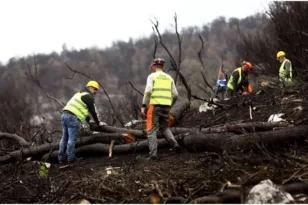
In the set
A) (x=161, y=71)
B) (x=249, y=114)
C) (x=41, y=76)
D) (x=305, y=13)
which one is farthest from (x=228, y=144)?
(x=41, y=76)

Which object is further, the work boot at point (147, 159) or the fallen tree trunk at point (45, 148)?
the fallen tree trunk at point (45, 148)

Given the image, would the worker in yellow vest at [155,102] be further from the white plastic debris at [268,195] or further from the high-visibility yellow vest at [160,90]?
the white plastic debris at [268,195]

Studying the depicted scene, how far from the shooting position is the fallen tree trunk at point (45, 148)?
22.1 ft

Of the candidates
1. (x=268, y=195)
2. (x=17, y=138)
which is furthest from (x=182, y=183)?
(x=17, y=138)

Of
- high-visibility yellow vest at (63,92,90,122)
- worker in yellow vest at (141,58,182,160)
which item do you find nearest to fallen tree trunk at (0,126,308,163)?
worker in yellow vest at (141,58,182,160)

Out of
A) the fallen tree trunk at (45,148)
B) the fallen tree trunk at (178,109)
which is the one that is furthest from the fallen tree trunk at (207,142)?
the fallen tree trunk at (178,109)

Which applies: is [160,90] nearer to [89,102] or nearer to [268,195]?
[89,102]

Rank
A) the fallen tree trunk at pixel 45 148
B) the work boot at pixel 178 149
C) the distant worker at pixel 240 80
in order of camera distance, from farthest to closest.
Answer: the distant worker at pixel 240 80 < the fallen tree trunk at pixel 45 148 < the work boot at pixel 178 149

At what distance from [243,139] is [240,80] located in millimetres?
4560

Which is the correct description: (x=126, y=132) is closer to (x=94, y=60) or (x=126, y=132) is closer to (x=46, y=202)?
(x=46, y=202)

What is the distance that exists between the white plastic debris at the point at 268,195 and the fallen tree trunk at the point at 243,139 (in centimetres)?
135

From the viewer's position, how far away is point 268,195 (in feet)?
9.87

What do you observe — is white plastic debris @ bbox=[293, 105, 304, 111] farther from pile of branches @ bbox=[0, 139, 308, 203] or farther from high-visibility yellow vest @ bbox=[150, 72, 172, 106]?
high-visibility yellow vest @ bbox=[150, 72, 172, 106]

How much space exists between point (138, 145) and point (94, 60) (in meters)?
75.9
